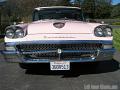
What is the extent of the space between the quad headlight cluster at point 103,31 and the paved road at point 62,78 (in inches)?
36.7

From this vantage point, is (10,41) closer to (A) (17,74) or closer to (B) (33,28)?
(B) (33,28)

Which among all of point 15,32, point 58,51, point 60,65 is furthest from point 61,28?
point 15,32

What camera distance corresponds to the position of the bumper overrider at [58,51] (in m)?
6.66

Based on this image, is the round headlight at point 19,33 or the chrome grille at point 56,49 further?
the round headlight at point 19,33

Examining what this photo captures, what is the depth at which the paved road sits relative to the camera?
6.30m

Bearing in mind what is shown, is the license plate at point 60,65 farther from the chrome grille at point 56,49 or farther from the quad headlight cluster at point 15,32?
the quad headlight cluster at point 15,32

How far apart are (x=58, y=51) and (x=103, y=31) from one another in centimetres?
112

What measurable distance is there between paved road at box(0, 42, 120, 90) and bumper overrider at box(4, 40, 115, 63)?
46 cm

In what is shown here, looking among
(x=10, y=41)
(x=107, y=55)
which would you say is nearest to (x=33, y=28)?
(x=10, y=41)

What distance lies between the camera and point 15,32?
6980 millimetres

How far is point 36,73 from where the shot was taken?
770 centimetres

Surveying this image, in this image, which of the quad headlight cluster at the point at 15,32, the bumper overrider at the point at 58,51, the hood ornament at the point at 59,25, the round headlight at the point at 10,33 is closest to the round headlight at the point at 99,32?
the bumper overrider at the point at 58,51

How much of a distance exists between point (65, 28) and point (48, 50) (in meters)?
0.64

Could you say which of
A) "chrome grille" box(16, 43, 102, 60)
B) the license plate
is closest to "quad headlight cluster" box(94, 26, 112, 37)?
"chrome grille" box(16, 43, 102, 60)
